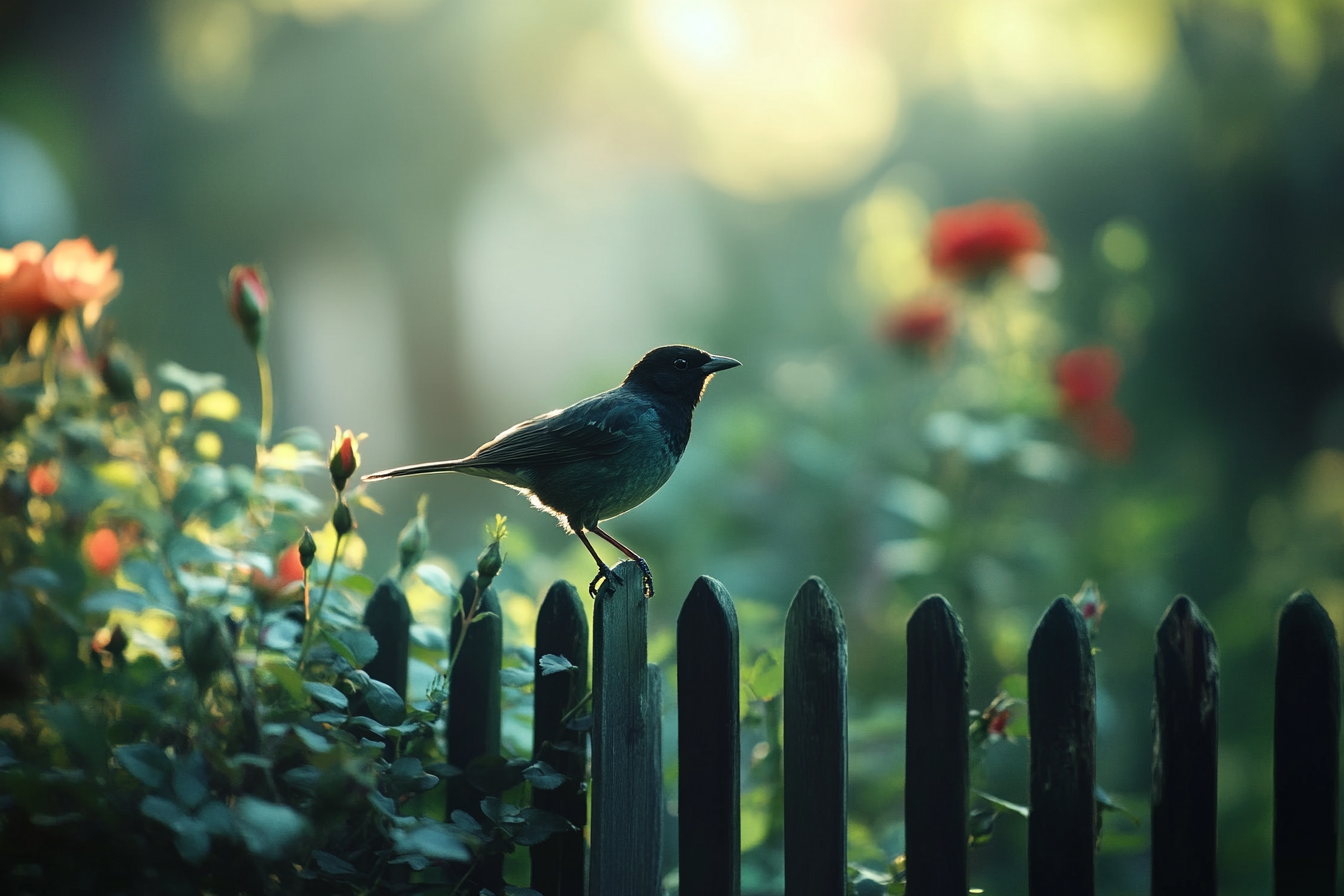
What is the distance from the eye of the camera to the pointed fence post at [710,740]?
1.69 m

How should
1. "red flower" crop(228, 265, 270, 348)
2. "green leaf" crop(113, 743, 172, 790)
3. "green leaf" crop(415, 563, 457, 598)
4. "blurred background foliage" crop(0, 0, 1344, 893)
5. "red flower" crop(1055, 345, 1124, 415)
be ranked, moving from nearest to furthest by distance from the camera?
"green leaf" crop(113, 743, 172, 790) < "green leaf" crop(415, 563, 457, 598) < "red flower" crop(228, 265, 270, 348) < "red flower" crop(1055, 345, 1124, 415) < "blurred background foliage" crop(0, 0, 1344, 893)

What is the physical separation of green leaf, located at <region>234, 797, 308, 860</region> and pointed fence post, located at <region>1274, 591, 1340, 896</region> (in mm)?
1459

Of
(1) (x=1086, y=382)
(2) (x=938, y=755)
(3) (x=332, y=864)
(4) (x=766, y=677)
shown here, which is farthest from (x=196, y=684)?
(1) (x=1086, y=382)

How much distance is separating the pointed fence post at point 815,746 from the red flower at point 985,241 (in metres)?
2.14

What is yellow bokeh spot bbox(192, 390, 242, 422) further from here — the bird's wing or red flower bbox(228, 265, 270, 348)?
the bird's wing

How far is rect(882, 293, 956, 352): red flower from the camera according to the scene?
3.53 m

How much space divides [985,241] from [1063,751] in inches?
88.8

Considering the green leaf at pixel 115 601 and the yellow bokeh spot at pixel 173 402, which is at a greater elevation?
the yellow bokeh spot at pixel 173 402

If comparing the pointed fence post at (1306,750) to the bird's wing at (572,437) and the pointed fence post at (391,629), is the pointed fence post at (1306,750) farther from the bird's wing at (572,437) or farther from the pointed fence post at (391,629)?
the pointed fence post at (391,629)

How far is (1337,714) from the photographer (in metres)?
1.45

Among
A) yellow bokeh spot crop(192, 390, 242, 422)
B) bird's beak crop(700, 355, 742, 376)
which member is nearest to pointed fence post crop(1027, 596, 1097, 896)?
bird's beak crop(700, 355, 742, 376)

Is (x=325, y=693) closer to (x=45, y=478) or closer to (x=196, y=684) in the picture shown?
(x=196, y=684)

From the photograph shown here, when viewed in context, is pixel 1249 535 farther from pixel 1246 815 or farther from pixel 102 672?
pixel 102 672

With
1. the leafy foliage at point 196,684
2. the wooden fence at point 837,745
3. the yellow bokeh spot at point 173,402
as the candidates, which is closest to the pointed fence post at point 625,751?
the wooden fence at point 837,745
